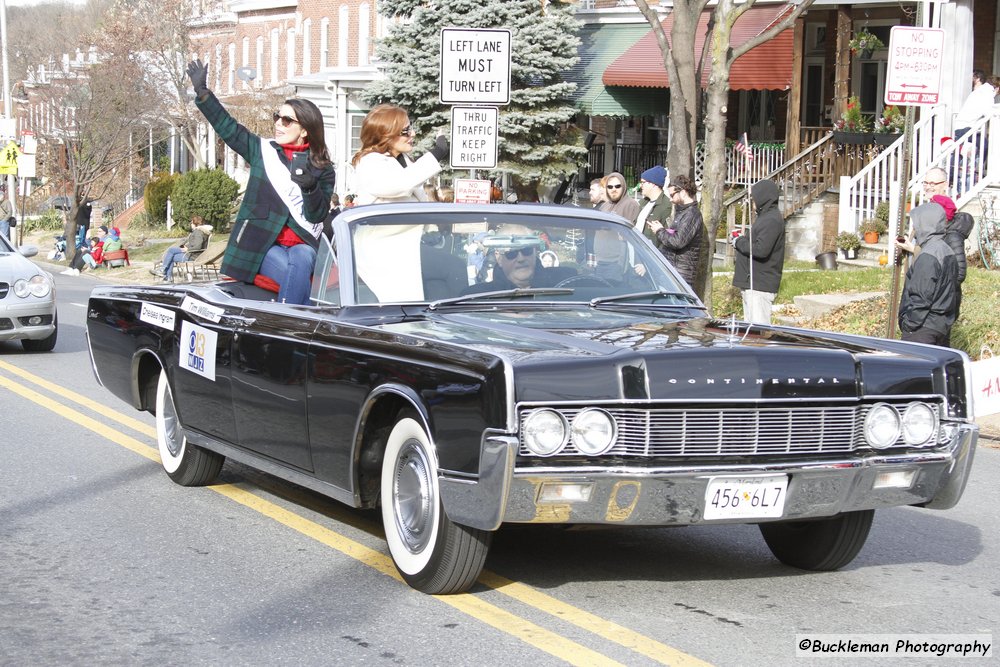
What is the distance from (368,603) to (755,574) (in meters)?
1.73

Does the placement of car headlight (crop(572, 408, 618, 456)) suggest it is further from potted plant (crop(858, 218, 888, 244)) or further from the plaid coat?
potted plant (crop(858, 218, 888, 244))

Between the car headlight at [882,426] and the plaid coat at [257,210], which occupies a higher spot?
the plaid coat at [257,210]

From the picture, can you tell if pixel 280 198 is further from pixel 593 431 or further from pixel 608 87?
pixel 608 87

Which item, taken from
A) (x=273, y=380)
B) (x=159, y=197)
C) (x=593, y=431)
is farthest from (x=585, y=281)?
(x=159, y=197)

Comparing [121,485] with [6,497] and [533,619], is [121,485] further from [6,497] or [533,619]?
[533,619]

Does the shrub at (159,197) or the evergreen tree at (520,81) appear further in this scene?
the shrub at (159,197)

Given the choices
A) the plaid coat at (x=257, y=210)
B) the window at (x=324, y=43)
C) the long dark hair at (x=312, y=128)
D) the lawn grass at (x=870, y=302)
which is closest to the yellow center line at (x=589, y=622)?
the plaid coat at (x=257, y=210)

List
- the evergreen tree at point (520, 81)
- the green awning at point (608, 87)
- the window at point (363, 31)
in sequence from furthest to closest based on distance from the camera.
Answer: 1. the window at point (363, 31)
2. the evergreen tree at point (520, 81)
3. the green awning at point (608, 87)

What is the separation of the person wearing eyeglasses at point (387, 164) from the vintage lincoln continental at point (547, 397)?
1.16 metres

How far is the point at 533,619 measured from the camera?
211 inches

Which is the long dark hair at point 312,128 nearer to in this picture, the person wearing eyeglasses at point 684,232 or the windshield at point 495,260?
the windshield at point 495,260

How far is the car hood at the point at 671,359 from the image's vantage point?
16.7 feet

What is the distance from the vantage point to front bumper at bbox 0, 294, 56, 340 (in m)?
14.7

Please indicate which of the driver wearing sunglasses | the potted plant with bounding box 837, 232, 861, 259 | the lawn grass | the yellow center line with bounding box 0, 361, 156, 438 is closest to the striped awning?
the potted plant with bounding box 837, 232, 861, 259
